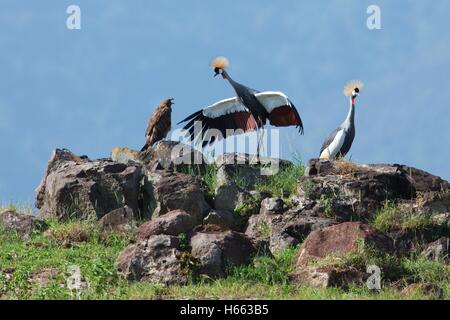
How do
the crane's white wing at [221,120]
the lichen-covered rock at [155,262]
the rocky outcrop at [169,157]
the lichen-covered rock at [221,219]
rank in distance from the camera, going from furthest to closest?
the crane's white wing at [221,120] < the rocky outcrop at [169,157] < the lichen-covered rock at [221,219] < the lichen-covered rock at [155,262]

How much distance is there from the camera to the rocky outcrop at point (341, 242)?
13.6 meters

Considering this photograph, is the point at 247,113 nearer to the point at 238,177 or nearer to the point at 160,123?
the point at 160,123

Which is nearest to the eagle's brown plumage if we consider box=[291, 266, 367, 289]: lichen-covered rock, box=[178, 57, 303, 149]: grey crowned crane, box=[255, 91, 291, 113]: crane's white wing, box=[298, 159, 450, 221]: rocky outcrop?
box=[178, 57, 303, 149]: grey crowned crane

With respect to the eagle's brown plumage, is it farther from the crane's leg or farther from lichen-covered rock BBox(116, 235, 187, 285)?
lichen-covered rock BBox(116, 235, 187, 285)

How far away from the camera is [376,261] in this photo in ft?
44.0

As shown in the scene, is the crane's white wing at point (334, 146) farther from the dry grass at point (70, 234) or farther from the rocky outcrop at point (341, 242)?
the rocky outcrop at point (341, 242)

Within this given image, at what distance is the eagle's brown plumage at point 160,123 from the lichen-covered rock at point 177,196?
2195 mm

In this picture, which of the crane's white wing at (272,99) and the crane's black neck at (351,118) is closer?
the crane's white wing at (272,99)

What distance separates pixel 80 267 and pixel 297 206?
4.41 meters

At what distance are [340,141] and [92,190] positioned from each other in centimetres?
573

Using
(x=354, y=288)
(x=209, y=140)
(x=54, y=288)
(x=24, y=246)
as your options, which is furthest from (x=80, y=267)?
(x=209, y=140)

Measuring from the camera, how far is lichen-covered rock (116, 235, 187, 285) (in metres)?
13.0

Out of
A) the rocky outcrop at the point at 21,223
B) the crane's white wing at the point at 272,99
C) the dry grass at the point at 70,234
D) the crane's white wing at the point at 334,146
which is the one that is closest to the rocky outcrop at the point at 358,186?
the crane's white wing at the point at 334,146

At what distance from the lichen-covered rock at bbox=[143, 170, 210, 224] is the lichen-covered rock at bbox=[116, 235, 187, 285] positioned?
2.66 m
